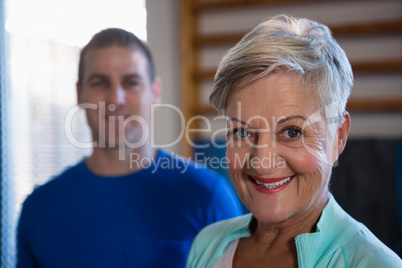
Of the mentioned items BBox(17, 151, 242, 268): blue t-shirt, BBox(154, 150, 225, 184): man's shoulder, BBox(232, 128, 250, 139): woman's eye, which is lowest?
BBox(17, 151, 242, 268): blue t-shirt

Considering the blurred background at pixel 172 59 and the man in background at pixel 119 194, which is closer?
the man in background at pixel 119 194

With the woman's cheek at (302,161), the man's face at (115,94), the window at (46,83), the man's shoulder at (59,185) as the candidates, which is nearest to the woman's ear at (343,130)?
→ the woman's cheek at (302,161)

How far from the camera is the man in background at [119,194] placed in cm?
125

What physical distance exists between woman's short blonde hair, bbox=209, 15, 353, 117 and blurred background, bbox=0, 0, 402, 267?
113 cm

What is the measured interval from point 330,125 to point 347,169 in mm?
1055

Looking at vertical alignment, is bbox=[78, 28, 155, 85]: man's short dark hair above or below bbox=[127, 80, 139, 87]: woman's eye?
above

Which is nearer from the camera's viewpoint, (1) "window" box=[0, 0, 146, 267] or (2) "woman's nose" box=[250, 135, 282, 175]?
(2) "woman's nose" box=[250, 135, 282, 175]

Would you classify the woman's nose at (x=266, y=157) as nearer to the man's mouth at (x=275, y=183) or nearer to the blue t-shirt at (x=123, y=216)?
the man's mouth at (x=275, y=183)

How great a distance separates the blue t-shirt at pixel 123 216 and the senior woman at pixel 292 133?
38 cm

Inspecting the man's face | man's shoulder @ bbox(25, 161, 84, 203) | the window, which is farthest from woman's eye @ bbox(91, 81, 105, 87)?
the window

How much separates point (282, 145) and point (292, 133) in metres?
0.03

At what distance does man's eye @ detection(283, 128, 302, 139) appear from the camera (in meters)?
0.85

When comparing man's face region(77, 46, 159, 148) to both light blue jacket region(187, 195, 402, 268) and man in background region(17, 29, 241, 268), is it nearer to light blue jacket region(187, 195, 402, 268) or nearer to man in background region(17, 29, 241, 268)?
man in background region(17, 29, 241, 268)

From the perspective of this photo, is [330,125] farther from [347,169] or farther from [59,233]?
[347,169]
